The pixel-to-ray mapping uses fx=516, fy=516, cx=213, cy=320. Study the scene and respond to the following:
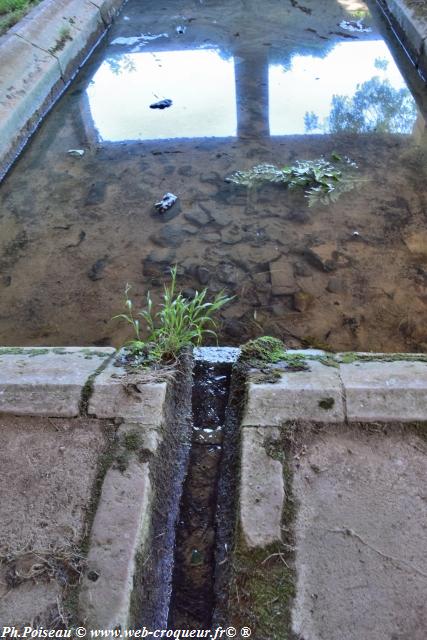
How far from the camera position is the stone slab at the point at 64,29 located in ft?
19.8

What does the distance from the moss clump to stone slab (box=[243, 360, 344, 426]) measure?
0.22 metres

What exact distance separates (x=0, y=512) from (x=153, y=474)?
0.56 meters

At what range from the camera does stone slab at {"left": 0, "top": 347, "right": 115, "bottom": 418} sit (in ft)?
7.07

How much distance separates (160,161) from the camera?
4.78 meters

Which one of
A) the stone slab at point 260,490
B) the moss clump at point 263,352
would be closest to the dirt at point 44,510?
the stone slab at point 260,490

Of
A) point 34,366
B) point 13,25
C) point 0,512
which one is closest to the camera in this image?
point 0,512

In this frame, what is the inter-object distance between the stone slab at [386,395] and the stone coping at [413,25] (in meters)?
5.04

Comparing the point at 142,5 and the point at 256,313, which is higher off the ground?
the point at 142,5

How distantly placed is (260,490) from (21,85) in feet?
16.9

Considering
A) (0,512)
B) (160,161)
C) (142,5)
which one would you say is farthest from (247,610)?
(142,5)

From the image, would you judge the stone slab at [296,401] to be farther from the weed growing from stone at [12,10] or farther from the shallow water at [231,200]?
the weed growing from stone at [12,10]

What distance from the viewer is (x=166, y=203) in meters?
4.14

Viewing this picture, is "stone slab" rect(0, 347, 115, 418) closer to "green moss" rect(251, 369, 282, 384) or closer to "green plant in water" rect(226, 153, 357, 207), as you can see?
"green moss" rect(251, 369, 282, 384)

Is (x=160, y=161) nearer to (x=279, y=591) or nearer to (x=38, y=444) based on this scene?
(x=38, y=444)
